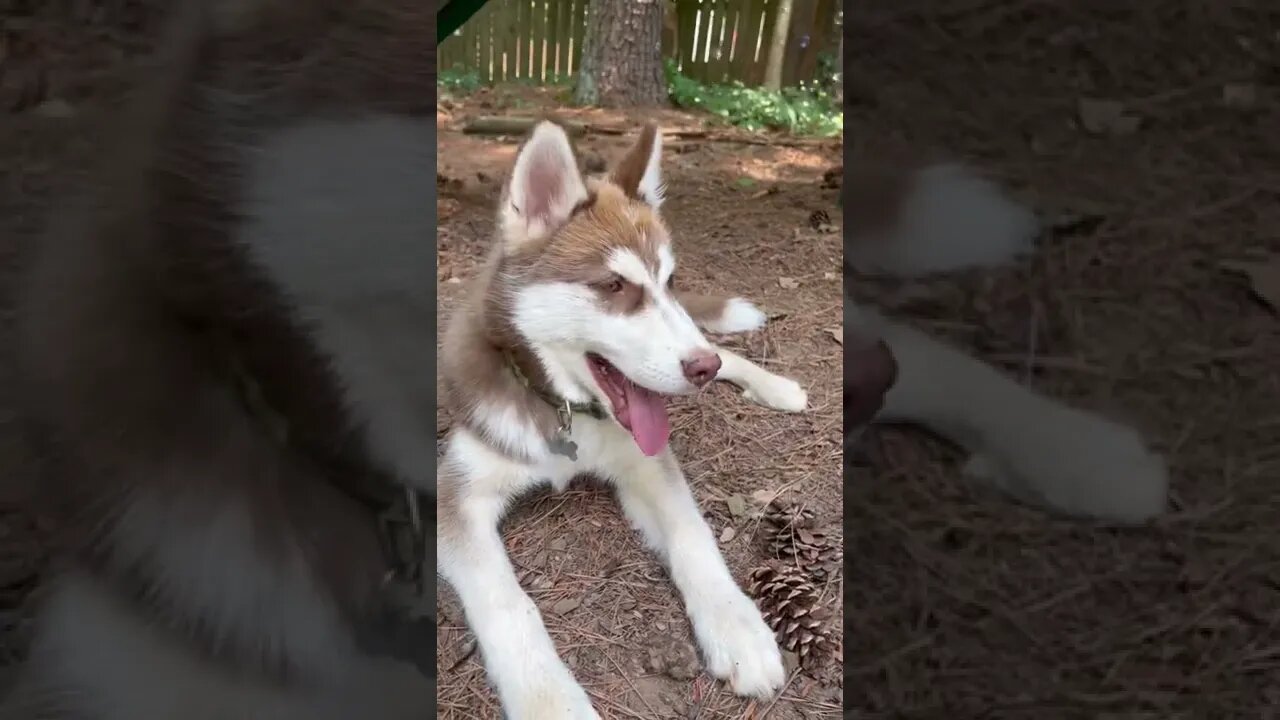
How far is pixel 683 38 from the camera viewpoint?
0.81 m

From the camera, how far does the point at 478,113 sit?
2.39 feet

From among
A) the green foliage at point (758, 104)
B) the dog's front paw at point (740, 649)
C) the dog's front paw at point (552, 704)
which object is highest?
the green foliage at point (758, 104)

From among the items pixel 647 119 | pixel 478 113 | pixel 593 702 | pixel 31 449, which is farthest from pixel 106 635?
pixel 647 119

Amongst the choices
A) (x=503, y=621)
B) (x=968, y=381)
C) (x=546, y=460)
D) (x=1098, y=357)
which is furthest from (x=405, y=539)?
(x=1098, y=357)

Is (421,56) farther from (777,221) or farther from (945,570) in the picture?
(945,570)

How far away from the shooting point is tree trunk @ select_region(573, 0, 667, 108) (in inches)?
30.4

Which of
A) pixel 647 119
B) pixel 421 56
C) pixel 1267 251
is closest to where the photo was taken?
pixel 421 56

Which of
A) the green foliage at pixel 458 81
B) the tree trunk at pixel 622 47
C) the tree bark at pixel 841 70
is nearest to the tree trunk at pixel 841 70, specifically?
the tree bark at pixel 841 70

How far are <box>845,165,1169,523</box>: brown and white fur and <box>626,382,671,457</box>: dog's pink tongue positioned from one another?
0.67 ft

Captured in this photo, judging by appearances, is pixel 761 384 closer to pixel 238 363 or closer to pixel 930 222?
pixel 930 222

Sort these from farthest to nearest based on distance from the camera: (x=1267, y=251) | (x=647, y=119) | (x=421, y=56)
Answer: (x=647, y=119) < (x=1267, y=251) < (x=421, y=56)

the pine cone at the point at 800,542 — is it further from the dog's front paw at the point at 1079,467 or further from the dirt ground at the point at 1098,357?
the dog's front paw at the point at 1079,467

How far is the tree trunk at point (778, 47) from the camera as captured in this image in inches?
31.1

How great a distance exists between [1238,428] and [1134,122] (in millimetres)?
284
